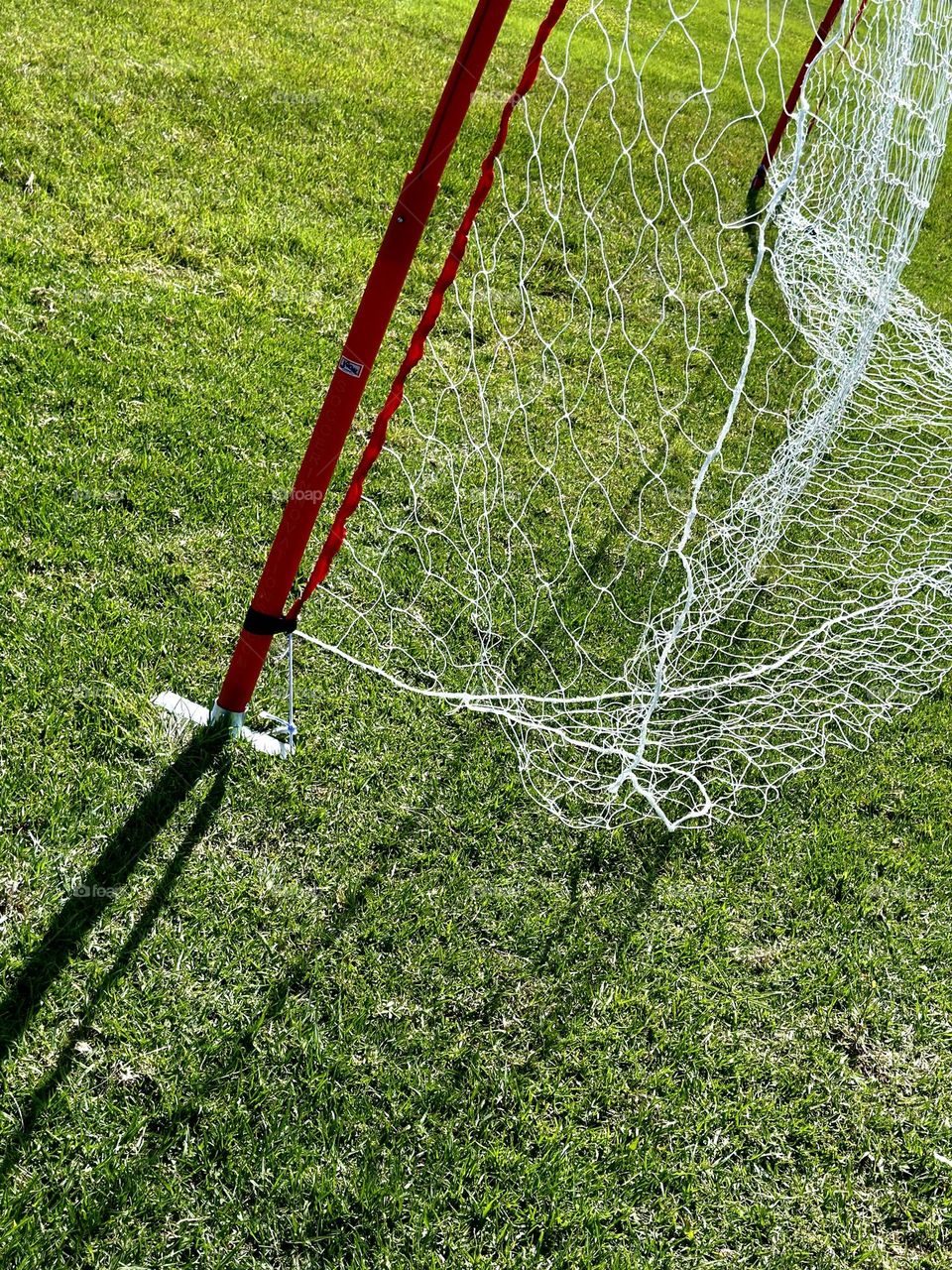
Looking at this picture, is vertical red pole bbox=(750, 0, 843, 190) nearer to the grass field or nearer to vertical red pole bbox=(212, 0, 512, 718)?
the grass field

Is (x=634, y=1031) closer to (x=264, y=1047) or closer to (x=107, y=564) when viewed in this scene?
(x=264, y=1047)

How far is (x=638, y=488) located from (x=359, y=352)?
213 centimetres

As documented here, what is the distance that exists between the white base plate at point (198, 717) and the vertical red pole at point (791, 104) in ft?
14.8

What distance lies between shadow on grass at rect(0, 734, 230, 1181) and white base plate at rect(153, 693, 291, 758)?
6cm

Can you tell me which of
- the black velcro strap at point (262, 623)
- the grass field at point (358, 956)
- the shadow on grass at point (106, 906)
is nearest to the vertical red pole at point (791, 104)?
the grass field at point (358, 956)

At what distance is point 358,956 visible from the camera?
96.5 inches

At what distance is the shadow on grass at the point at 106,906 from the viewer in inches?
82.4

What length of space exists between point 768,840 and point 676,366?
274 centimetres

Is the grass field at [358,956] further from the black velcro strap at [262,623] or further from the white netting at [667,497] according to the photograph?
the black velcro strap at [262,623]

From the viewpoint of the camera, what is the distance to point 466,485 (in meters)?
3.84

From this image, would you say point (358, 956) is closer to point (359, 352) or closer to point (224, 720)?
point (224, 720)

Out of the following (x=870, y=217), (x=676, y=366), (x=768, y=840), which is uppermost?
(x=870, y=217)

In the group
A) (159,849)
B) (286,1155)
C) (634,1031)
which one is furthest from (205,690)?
(634,1031)

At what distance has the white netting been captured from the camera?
10.5 ft
